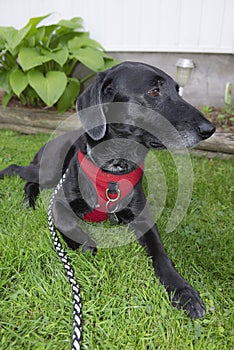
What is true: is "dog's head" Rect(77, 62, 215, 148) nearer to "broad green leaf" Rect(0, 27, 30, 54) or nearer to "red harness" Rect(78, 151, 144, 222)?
"red harness" Rect(78, 151, 144, 222)

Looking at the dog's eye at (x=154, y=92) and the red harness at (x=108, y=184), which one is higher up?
the dog's eye at (x=154, y=92)

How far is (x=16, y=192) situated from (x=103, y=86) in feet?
3.63

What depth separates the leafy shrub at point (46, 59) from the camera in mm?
3748

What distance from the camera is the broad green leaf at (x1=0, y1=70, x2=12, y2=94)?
4133mm

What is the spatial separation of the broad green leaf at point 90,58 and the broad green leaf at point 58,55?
121 millimetres

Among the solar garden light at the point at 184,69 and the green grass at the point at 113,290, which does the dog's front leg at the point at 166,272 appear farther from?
the solar garden light at the point at 184,69

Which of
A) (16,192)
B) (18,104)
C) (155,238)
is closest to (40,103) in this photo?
(18,104)

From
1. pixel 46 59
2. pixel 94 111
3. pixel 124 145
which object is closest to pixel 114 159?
pixel 124 145

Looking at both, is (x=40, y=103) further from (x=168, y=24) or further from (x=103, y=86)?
(x=103, y=86)

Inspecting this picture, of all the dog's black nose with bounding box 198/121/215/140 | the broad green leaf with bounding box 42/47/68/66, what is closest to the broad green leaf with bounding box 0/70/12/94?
the broad green leaf with bounding box 42/47/68/66

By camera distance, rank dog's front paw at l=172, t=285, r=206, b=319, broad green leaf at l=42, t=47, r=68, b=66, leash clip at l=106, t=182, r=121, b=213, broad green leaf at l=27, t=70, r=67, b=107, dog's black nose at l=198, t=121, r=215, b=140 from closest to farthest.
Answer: dog's front paw at l=172, t=285, r=206, b=319 < dog's black nose at l=198, t=121, r=215, b=140 < leash clip at l=106, t=182, r=121, b=213 < broad green leaf at l=27, t=70, r=67, b=107 < broad green leaf at l=42, t=47, r=68, b=66

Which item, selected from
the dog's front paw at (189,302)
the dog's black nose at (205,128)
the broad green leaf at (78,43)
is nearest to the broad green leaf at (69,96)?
the broad green leaf at (78,43)

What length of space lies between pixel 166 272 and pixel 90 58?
306 centimetres

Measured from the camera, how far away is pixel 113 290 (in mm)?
1500
